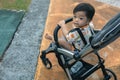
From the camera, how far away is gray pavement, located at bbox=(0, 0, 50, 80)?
5199 mm

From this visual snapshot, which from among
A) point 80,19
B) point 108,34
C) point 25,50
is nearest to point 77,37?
point 80,19

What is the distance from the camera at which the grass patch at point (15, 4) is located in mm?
7719

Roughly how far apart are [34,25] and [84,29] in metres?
2.61

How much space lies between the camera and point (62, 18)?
7.07 metres

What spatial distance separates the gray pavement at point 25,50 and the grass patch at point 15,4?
0.26 meters

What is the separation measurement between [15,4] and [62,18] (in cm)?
144

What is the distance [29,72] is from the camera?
5.23 m

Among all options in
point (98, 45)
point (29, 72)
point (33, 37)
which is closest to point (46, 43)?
point (33, 37)

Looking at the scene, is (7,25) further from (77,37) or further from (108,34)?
(108,34)

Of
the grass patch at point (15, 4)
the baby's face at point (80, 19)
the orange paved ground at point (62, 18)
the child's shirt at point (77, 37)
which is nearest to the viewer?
the baby's face at point (80, 19)

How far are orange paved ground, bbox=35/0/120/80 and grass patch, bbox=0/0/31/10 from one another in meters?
0.61

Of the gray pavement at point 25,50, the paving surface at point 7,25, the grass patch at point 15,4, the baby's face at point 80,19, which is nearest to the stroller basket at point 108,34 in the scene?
the baby's face at point 80,19

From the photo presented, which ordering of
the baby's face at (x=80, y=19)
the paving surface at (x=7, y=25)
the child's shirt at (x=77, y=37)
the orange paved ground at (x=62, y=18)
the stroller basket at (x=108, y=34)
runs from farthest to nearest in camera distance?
the paving surface at (x=7, y=25)
the orange paved ground at (x=62, y=18)
the child's shirt at (x=77, y=37)
the baby's face at (x=80, y=19)
the stroller basket at (x=108, y=34)

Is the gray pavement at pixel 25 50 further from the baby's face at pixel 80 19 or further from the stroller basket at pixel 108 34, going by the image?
the stroller basket at pixel 108 34
